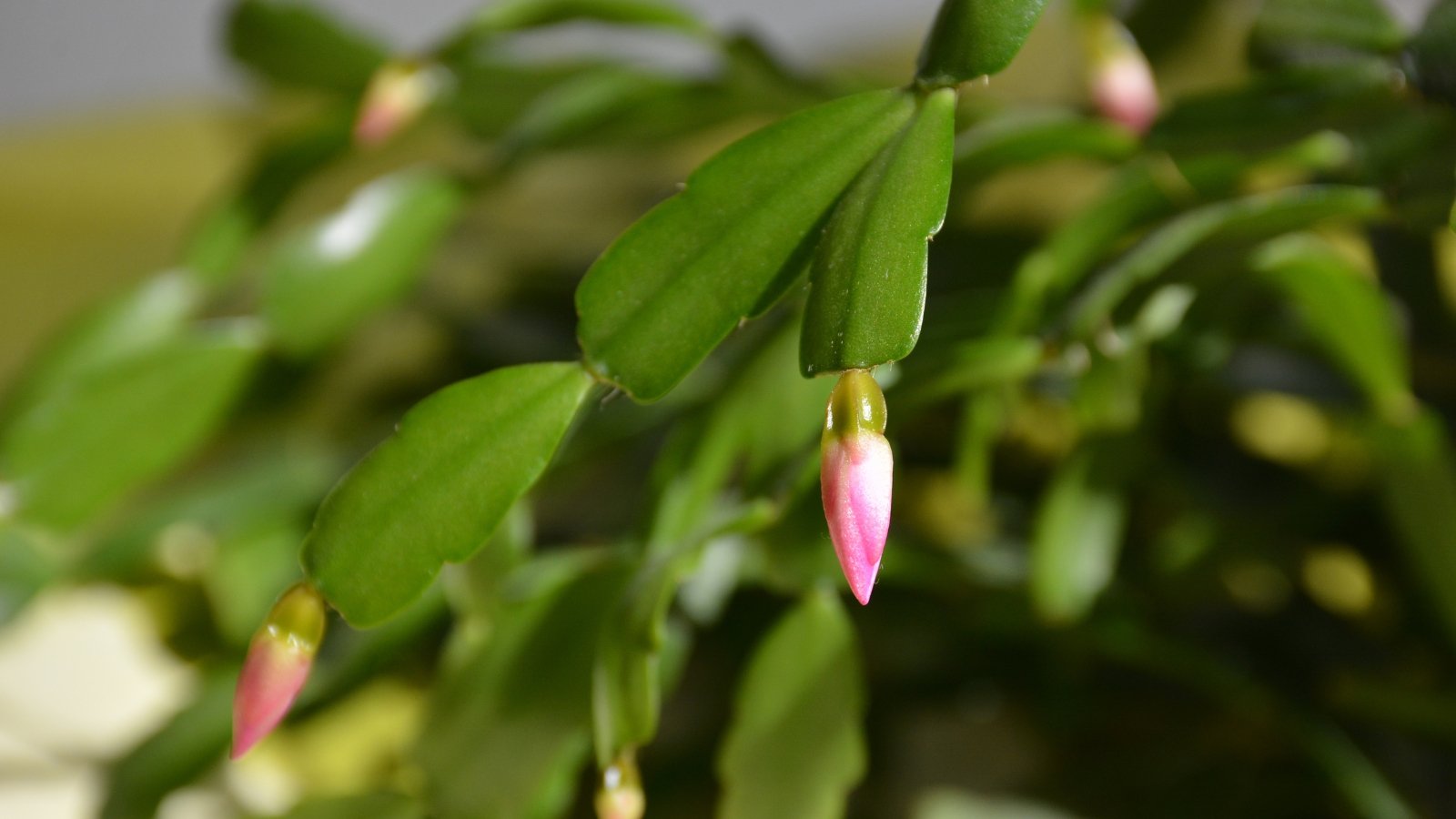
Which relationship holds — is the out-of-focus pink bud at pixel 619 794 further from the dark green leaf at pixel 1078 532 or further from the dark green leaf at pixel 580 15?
the dark green leaf at pixel 580 15

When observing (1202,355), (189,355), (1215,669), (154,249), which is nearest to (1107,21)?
(1202,355)

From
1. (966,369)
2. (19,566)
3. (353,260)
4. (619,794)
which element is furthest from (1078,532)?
(19,566)

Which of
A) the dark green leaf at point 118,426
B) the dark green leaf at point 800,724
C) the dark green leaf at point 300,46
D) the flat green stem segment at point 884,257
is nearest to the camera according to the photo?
the flat green stem segment at point 884,257

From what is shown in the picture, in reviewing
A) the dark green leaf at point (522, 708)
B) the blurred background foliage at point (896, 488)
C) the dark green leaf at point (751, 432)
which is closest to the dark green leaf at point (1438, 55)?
the blurred background foliage at point (896, 488)

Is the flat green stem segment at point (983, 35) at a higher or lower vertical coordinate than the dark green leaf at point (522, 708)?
higher

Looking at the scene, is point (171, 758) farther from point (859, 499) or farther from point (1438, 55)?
point (1438, 55)

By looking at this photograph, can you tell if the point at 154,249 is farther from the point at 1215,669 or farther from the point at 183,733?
the point at 1215,669
